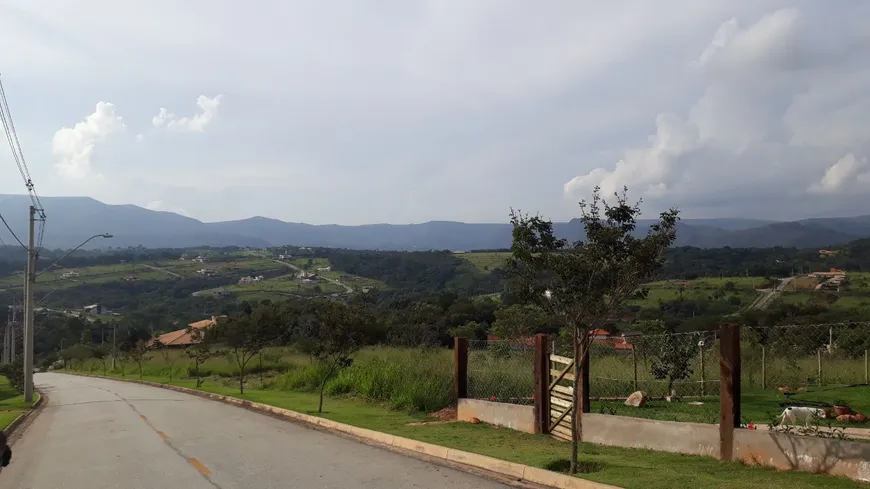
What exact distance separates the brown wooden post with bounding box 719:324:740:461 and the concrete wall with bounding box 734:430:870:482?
0.42 ft

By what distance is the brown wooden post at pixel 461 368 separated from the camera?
1734 centimetres

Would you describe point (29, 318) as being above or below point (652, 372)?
above

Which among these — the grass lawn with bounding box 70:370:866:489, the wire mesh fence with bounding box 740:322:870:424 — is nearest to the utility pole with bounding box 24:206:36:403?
the grass lawn with bounding box 70:370:866:489

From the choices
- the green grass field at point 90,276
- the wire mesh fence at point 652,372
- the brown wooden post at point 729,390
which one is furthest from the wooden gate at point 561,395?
the green grass field at point 90,276

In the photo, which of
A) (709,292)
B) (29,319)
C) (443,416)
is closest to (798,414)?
(443,416)

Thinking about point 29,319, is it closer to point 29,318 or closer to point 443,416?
point 29,318

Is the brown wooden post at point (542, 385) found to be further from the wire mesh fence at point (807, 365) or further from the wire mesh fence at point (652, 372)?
the wire mesh fence at point (807, 365)

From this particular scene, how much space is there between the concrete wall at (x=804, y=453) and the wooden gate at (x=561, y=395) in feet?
13.5

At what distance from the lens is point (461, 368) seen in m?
17.5

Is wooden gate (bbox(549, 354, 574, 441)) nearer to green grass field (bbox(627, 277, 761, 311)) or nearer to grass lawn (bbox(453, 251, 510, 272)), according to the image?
green grass field (bbox(627, 277, 761, 311))

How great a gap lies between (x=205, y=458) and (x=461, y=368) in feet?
23.6

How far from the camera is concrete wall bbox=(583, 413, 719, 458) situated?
34.1 feet

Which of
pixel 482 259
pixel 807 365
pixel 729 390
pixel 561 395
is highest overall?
pixel 482 259

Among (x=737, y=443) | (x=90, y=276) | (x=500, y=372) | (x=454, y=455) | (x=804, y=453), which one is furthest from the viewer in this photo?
(x=90, y=276)
